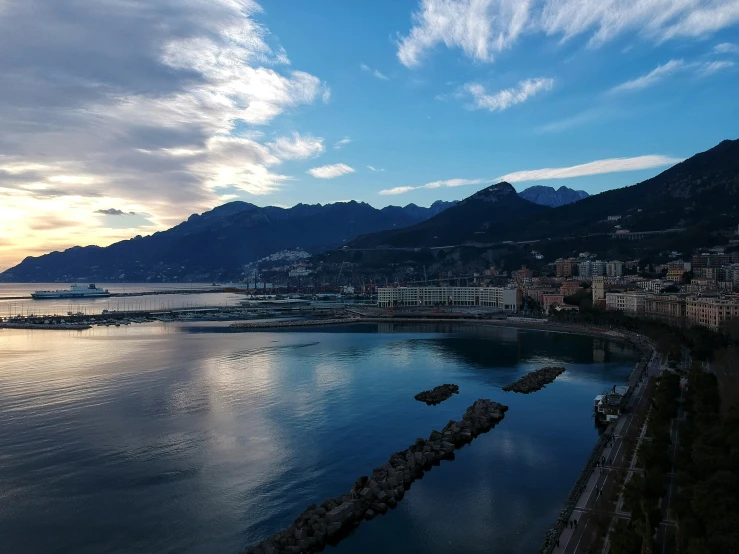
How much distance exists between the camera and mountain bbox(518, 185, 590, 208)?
13825 cm

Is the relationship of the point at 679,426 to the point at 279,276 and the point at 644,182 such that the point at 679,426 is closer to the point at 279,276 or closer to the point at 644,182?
the point at 644,182

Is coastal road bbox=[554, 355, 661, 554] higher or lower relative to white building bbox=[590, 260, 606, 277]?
lower

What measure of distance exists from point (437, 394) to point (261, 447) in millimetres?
5499

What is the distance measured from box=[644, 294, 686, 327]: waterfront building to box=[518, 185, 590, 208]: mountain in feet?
371

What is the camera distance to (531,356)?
20.7 m

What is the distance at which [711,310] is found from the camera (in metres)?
21.5

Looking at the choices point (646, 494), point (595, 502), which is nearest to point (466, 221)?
point (595, 502)

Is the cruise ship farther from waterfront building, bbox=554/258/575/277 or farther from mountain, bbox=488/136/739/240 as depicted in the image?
waterfront building, bbox=554/258/575/277

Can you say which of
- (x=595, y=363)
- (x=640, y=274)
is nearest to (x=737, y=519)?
(x=595, y=363)

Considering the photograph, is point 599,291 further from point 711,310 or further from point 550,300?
point 711,310

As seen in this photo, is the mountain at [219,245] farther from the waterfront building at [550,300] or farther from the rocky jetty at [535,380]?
the rocky jetty at [535,380]

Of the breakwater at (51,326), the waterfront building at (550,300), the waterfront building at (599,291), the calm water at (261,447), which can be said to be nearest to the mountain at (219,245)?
the breakwater at (51,326)

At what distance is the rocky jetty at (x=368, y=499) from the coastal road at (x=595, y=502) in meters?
2.58

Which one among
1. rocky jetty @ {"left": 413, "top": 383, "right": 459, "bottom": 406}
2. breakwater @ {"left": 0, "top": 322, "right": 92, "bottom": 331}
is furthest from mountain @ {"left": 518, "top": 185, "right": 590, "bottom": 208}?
rocky jetty @ {"left": 413, "top": 383, "right": 459, "bottom": 406}
